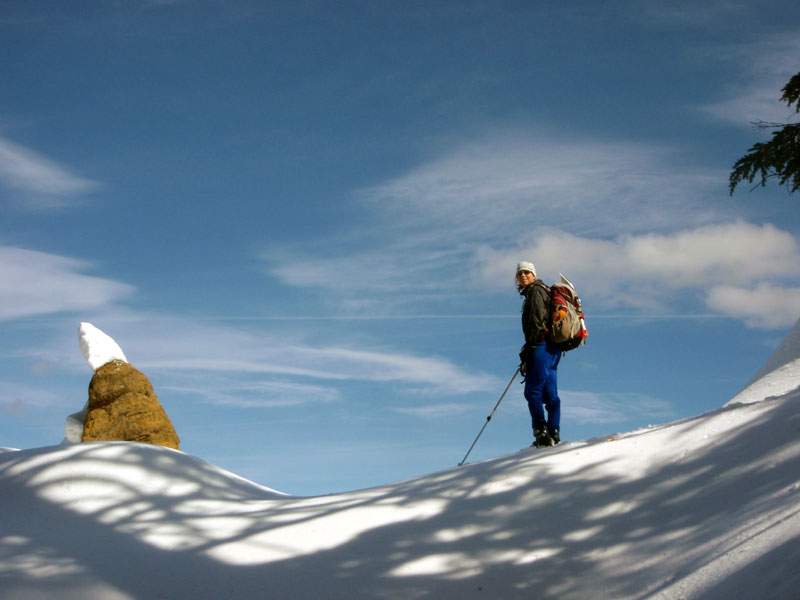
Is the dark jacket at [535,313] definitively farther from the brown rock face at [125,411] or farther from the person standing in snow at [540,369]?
the brown rock face at [125,411]

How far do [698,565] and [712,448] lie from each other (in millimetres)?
1872

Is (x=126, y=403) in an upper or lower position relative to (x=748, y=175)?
lower

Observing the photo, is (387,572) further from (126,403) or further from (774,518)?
(126,403)

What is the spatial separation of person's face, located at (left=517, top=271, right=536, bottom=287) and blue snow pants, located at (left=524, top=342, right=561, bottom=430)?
956 mm

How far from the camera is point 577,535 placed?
5641 mm

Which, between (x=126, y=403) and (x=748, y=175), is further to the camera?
(x=126, y=403)

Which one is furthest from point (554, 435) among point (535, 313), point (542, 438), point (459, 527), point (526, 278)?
point (459, 527)

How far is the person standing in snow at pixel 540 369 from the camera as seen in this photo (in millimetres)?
9039

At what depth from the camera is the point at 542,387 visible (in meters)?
9.06

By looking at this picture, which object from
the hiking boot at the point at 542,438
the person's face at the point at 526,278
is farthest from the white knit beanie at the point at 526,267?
the hiking boot at the point at 542,438

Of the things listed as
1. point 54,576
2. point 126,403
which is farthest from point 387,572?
point 126,403

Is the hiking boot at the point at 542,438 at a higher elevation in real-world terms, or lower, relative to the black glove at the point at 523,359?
lower

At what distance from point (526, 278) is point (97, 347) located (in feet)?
35.5

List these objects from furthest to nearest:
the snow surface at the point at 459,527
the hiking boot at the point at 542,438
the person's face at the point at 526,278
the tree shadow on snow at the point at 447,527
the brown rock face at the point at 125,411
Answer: the brown rock face at the point at 125,411 → the person's face at the point at 526,278 → the hiking boot at the point at 542,438 → the tree shadow on snow at the point at 447,527 → the snow surface at the point at 459,527
